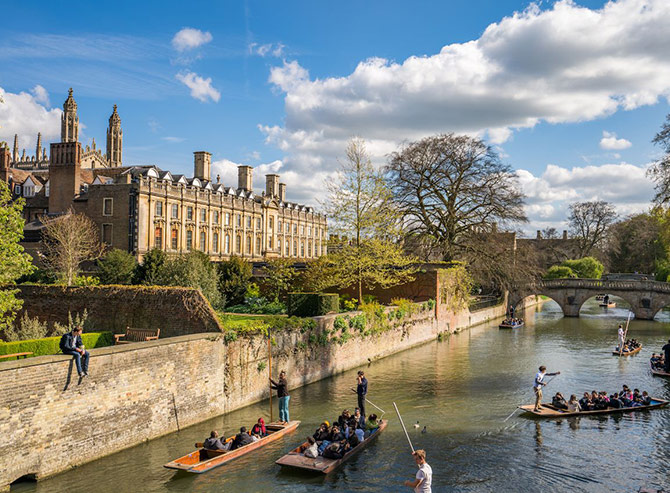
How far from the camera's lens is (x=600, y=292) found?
4891 centimetres

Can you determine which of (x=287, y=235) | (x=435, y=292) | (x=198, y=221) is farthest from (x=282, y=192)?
(x=435, y=292)

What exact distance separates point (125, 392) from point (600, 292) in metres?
45.7

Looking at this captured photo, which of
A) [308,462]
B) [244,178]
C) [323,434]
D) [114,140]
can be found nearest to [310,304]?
[323,434]

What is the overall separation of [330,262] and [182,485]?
17.5 m

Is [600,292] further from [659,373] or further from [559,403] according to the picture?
[559,403]

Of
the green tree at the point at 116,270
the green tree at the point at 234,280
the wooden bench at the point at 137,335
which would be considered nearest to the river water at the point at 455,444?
the wooden bench at the point at 137,335

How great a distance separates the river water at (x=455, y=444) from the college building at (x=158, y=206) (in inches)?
492

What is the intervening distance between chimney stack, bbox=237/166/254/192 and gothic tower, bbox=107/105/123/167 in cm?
3040

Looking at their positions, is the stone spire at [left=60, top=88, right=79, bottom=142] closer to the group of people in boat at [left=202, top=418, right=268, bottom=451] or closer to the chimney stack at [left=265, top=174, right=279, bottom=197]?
the chimney stack at [left=265, top=174, right=279, bottom=197]

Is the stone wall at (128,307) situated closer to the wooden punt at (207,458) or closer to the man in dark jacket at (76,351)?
the wooden punt at (207,458)

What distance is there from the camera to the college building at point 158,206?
41781 millimetres

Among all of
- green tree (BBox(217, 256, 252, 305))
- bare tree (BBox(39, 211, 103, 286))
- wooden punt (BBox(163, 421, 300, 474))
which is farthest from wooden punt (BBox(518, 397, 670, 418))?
bare tree (BBox(39, 211, 103, 286))

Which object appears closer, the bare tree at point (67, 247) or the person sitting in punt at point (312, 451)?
the person sitting in punt at point (312, 451)

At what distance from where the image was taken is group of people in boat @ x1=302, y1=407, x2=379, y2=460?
1260 centimetres
